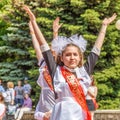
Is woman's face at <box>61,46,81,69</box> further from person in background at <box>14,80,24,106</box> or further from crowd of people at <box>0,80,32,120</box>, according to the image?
person in background at <box>14,80,24,106</box>

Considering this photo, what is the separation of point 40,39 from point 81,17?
53.5 ft

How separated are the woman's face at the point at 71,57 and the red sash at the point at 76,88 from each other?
3.2 inches

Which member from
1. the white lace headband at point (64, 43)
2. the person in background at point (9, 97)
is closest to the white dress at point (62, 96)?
Answer: the white lace headband at point (64, 43)

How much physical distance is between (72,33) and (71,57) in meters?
15.7

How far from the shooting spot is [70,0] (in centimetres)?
2252

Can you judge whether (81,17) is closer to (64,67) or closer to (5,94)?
(5,94)

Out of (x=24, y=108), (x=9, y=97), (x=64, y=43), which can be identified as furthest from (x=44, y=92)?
(x=9, y=97)

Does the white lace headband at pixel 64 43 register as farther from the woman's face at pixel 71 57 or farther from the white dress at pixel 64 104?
the white dress at pixel 64 104

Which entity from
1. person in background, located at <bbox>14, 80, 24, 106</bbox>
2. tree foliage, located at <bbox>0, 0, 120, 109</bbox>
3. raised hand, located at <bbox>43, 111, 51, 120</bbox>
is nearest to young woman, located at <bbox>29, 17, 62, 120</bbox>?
raised hand, located at <bbox>43, 111, 51, 120</bbox>

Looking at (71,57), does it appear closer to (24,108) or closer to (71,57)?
(71,57)

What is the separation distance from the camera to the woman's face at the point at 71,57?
5852 mm

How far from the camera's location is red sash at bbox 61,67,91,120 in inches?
231

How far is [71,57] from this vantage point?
5.84m

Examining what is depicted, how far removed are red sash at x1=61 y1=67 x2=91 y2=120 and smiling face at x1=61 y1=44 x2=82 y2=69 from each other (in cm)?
8
